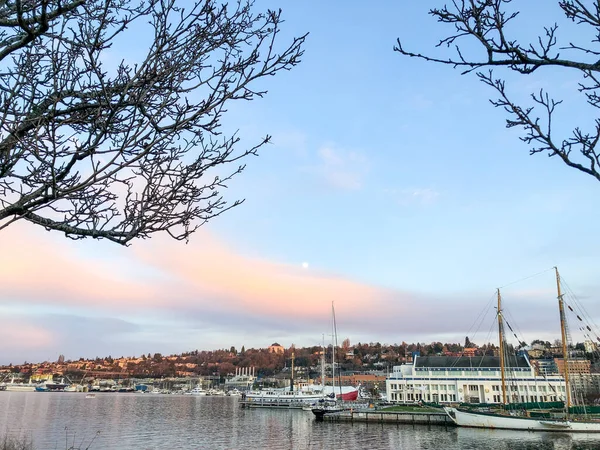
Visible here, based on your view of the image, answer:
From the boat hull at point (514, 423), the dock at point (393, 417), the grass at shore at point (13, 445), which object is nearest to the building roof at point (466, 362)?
the dock at point (393, 417)

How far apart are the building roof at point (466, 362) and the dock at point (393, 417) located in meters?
30.1

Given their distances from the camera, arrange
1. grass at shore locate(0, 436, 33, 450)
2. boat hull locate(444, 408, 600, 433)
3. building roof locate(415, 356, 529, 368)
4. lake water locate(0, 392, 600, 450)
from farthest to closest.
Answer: building roof locate(415, 356, 529, 368)
boat hull locate(444, 408, 600, 433)
lake water locate(0, 392, 600, 450)
grass at shore locate(0, 436, 33, 450)

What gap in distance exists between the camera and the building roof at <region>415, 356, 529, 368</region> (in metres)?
80.6

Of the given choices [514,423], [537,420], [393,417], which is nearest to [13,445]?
[393,417]

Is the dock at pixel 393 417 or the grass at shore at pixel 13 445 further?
the dock at pixel 393 417

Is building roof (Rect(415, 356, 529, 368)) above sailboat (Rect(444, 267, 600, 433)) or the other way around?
above

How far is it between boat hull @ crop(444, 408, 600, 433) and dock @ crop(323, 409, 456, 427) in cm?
180

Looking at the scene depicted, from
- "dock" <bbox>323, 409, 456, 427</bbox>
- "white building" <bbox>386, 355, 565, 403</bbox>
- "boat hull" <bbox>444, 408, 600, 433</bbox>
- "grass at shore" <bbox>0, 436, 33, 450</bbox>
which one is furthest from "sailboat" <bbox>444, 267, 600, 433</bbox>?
"grass at shore" <bbox>0, 436, 33, 450</bbox>

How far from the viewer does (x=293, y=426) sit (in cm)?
5459

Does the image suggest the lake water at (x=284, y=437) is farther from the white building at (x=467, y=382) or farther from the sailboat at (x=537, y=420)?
the white building at (x=467, y=382)

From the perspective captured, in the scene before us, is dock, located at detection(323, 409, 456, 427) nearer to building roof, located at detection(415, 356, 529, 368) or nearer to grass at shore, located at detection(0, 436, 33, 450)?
building roof, located at detection(415, 356, 529, 368)

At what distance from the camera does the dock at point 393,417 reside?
53.4 metres

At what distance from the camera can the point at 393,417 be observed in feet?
184

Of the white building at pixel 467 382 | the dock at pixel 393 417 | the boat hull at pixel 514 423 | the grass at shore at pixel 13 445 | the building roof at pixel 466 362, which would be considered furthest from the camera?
the building roof at pixel 466 362
